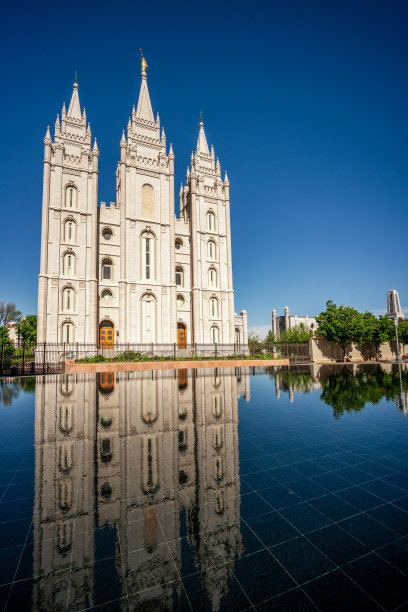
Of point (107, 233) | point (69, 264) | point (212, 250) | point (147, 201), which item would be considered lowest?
point (69, 264)

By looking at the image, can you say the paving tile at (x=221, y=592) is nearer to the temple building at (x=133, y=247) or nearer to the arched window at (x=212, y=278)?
the temple building at (x=133, y=247)

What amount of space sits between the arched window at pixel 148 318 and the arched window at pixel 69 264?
7233 mm

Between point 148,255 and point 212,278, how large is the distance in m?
7.94

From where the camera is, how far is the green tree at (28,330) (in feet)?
154

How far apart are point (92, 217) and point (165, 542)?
2997 cm

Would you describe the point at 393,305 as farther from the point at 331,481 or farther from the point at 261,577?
the point at 261,577

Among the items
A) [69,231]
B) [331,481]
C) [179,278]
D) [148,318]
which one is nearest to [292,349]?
[179,278]

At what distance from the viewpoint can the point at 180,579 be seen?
2.07m

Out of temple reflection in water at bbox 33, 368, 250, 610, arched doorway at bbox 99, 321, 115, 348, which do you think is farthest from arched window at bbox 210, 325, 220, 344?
temple reflection in water at bbox 33, 368, 250, 610

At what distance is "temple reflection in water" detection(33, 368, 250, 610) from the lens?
209 cm

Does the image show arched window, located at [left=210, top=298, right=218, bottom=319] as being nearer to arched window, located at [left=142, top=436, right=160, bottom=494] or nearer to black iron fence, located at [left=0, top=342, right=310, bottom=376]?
black iron fence, located at [left=0, top=342, right=310, bottom=376]

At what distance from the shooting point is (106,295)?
29500 mm

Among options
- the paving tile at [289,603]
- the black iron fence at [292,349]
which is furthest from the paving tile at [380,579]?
the black iron fence at [292,349]

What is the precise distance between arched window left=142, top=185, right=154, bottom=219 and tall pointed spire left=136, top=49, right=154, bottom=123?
29.5 feet
